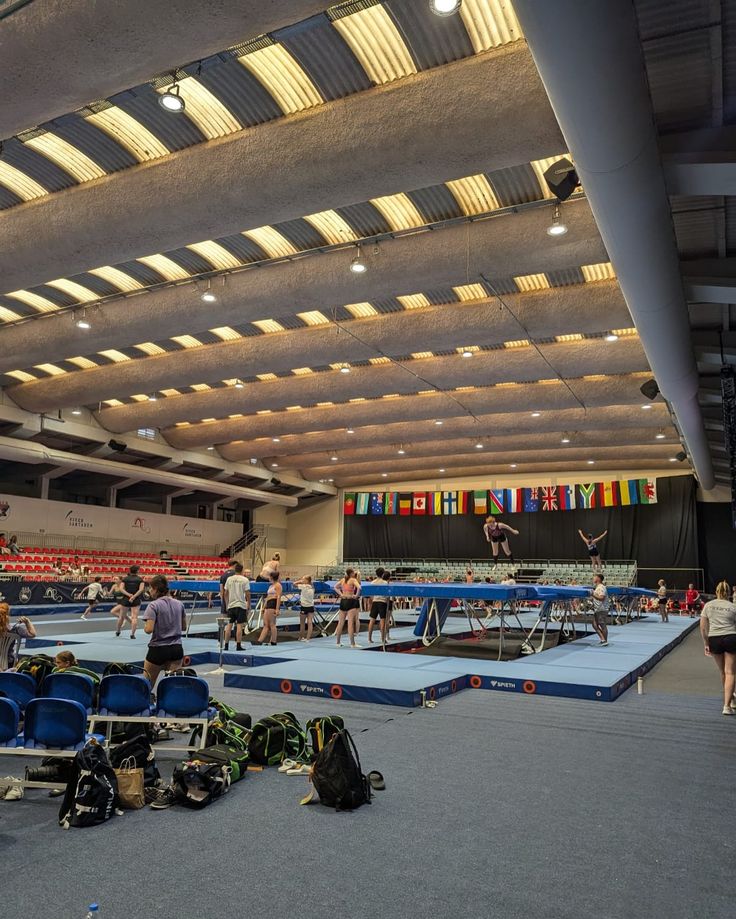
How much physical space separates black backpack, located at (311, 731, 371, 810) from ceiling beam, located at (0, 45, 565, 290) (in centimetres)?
682

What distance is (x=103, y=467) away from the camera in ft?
87.5

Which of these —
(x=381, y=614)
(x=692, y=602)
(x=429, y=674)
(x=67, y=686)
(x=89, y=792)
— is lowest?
(x=692, y=602)

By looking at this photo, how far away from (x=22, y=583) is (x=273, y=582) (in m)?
12.5

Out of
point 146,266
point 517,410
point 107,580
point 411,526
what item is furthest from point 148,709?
point 411,526

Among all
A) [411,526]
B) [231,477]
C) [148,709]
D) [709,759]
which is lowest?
[709,759]

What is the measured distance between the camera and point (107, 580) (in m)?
25.3

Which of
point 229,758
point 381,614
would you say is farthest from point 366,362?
point 229,758

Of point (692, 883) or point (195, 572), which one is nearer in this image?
point (692, 883)

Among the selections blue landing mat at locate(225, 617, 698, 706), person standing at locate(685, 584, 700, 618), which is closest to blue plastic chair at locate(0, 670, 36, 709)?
blue landing mat at locate(225, 617, 698, 706)

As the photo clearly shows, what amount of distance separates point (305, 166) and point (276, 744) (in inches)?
274

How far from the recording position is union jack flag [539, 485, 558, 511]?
32.5m

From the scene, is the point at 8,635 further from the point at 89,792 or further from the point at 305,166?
the point at 305,166

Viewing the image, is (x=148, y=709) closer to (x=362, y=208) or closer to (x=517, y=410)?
(x=362, y=208)

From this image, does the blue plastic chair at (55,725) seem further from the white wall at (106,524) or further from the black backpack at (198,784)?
the white wall at (106,524)
